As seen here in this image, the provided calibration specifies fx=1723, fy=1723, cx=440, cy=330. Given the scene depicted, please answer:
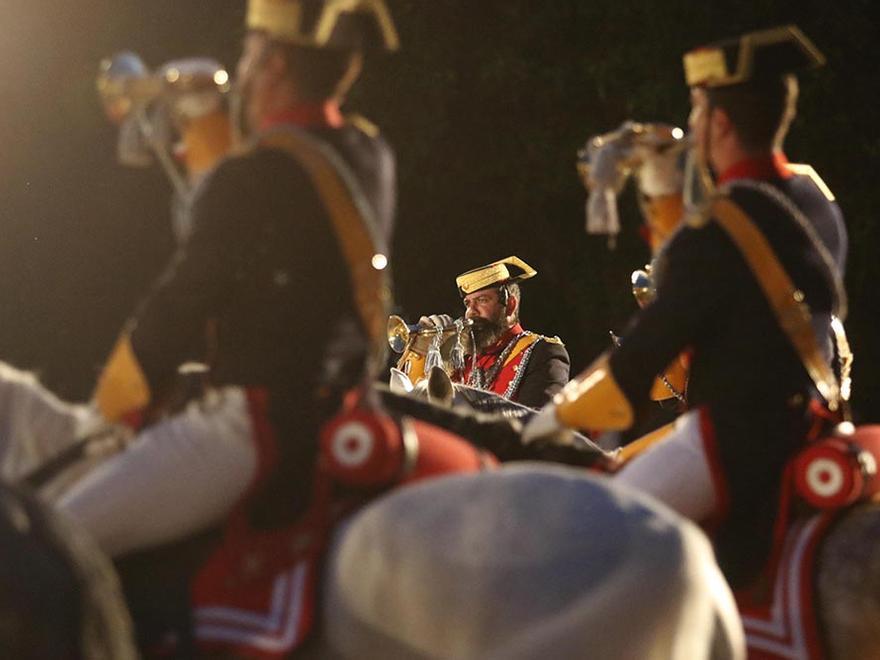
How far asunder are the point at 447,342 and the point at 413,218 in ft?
19.1

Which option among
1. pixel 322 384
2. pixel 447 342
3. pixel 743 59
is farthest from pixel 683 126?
pixel 322 384

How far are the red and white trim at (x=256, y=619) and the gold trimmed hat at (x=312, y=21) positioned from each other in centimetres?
115

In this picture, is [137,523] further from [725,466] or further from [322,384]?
[725,466]

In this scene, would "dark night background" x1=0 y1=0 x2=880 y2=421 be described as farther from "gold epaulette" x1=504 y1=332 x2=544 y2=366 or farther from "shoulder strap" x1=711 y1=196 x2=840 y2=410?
"shoulder strap" x1=711 y1=196 x2=840 y2=410

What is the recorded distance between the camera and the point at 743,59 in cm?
425

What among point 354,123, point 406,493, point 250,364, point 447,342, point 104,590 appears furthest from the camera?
point 447,342

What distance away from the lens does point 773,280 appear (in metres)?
4.04

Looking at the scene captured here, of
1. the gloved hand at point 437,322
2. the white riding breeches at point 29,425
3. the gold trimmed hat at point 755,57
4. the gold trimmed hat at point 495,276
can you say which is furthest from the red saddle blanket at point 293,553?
the gloved hand at point 437,322

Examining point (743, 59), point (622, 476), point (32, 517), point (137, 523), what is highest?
point (743, 59)

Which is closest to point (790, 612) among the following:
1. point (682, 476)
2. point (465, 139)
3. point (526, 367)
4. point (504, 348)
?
point (682, 476)

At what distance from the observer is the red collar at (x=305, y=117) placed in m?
3.70

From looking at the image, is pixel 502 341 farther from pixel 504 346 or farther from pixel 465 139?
pixel 465 139

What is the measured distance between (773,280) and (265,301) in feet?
4.08

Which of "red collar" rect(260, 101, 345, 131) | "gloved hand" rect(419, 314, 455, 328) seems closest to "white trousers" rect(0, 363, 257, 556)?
"red collar" rect(260, 101, 345, 131)
